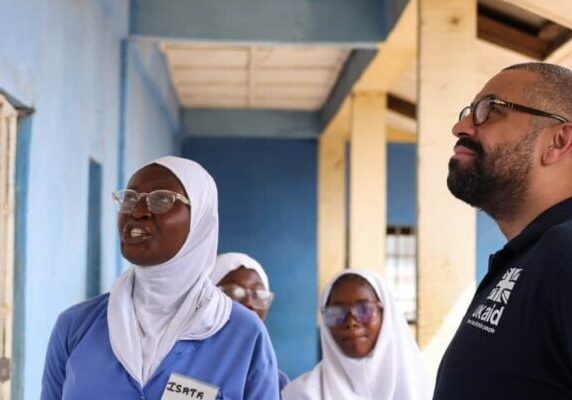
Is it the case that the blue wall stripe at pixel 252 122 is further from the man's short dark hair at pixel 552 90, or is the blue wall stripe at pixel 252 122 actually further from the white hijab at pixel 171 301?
the man's short dark hair at pixel 552 90

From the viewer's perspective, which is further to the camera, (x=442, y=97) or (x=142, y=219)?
(x=442, y=97)

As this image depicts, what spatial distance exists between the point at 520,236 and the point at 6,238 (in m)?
2.26

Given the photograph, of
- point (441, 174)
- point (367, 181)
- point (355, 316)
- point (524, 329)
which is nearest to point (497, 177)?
point (524, 329)

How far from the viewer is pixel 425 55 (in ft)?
17.1

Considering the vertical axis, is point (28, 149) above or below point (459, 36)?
below

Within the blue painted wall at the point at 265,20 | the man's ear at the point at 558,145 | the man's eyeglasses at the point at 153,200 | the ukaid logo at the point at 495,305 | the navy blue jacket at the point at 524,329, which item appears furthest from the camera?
the blue painted wall at the point at 265,20

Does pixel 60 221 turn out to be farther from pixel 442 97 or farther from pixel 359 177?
pixel 359 177

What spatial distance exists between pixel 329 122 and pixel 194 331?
28.9 ft

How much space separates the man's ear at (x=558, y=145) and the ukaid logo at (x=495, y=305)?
0.72 ft

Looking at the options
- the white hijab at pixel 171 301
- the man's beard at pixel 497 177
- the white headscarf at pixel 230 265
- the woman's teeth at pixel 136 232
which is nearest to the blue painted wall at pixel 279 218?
the white headscarf at pixel 230 265

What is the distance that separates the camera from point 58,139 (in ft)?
13.5

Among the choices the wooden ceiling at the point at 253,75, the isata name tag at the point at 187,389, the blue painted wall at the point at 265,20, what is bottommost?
the isata name tag at the point at 187,389

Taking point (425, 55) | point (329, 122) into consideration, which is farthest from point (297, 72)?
point (425, 55)

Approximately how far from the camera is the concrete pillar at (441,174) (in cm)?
501
